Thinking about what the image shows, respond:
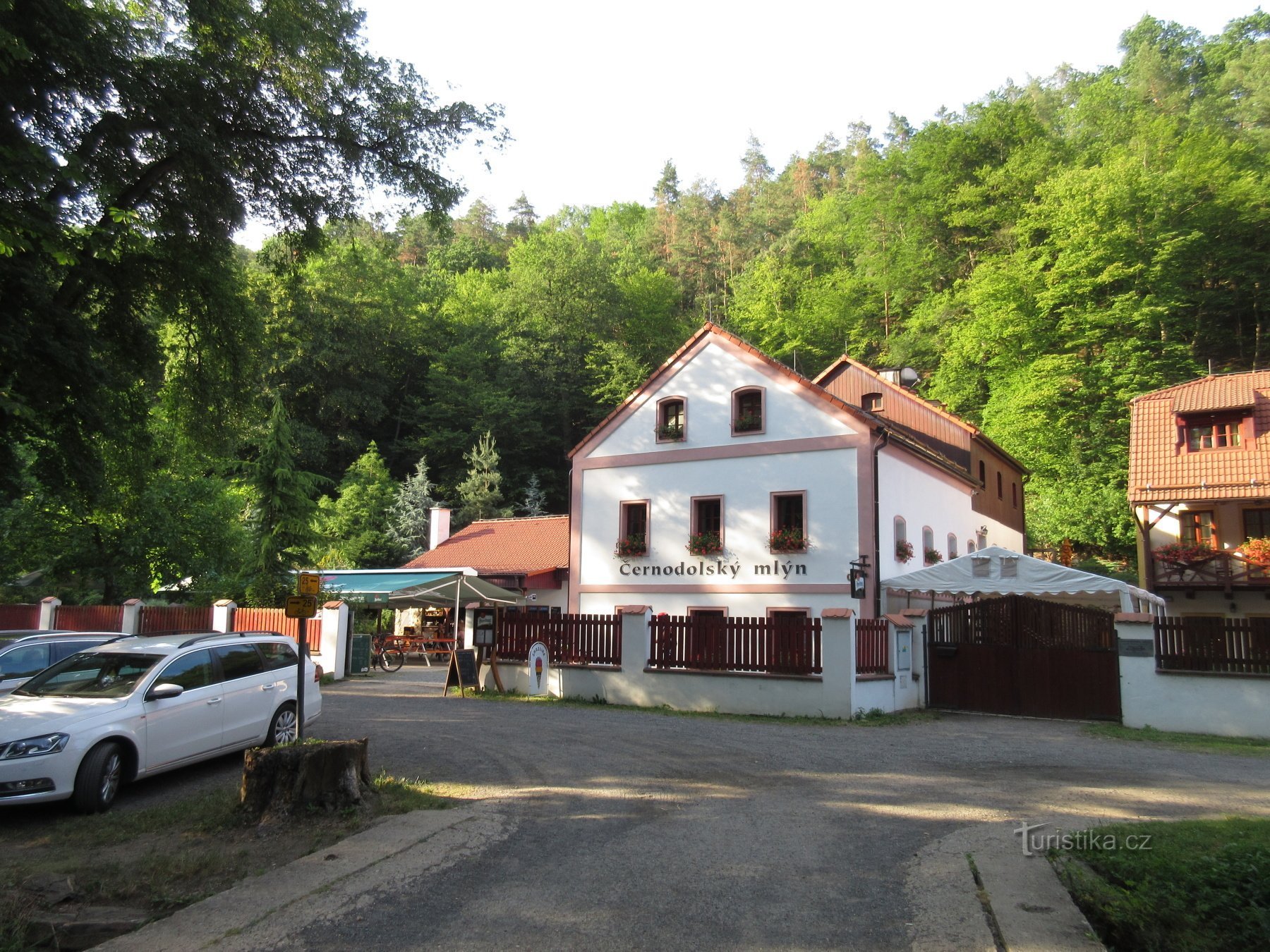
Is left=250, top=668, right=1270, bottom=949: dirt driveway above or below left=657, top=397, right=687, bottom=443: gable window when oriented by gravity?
below

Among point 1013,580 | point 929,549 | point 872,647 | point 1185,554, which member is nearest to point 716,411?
point 929,549

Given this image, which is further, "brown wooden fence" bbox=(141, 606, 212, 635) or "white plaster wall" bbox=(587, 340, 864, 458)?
"brown wooden fence" bbox=(141, 606, 212, 635)

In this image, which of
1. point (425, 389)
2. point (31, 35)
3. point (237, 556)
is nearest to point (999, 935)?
point (31, 35)

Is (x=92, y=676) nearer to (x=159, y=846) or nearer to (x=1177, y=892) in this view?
(x=159, y=846)

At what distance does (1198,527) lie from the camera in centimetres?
2866

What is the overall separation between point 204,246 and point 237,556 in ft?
54.2

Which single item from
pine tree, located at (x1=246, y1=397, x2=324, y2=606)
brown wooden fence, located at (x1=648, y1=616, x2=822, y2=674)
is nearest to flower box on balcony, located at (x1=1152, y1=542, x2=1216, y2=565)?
brown wooden fence, located at (x1=648, y1=616, x2=822, y2=674)

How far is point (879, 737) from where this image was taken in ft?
44.2

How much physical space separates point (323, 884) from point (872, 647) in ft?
40.8

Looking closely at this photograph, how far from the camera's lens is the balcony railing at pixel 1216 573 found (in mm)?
26156

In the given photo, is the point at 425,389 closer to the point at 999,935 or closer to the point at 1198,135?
the point at 1198,135

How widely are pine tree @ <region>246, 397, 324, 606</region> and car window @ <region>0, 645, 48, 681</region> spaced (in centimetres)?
1406

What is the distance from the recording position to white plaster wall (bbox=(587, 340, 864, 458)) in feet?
76.6

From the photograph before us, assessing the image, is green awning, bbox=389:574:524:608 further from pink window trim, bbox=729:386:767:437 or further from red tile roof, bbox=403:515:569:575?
pink window trim, bbox=729:386:767:437
